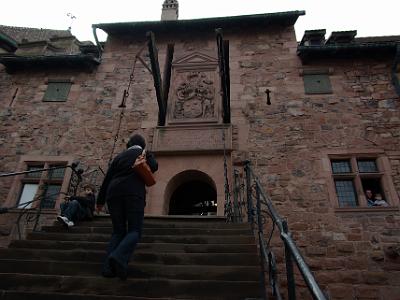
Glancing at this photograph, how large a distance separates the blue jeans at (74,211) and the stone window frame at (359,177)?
5013mm

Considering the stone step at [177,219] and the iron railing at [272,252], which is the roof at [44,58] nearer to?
the stone step at [177,219]

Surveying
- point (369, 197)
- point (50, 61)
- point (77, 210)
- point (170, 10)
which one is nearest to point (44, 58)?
point (50, 61)

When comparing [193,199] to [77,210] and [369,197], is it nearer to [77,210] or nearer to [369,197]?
[77,210]

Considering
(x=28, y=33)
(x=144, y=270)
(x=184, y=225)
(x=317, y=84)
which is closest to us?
(x=144, y=270)

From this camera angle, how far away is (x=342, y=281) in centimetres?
550

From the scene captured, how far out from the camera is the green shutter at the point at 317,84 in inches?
317

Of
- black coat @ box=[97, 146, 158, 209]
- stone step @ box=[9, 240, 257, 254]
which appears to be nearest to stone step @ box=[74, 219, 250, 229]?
stone step @ box=[9, 240, 257, 254]

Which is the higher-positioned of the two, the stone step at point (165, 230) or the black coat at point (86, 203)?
the black coat at point (86, 203)

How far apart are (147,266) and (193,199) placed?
638 cm

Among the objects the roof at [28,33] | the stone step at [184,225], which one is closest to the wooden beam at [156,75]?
the stone step at [184,225]

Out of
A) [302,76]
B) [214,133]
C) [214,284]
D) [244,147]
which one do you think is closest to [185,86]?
[214,133]

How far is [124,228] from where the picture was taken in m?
3.22

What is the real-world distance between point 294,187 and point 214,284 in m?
4.20

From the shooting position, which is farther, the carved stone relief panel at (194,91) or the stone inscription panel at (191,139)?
the carved stone relief panel at (194,91)
